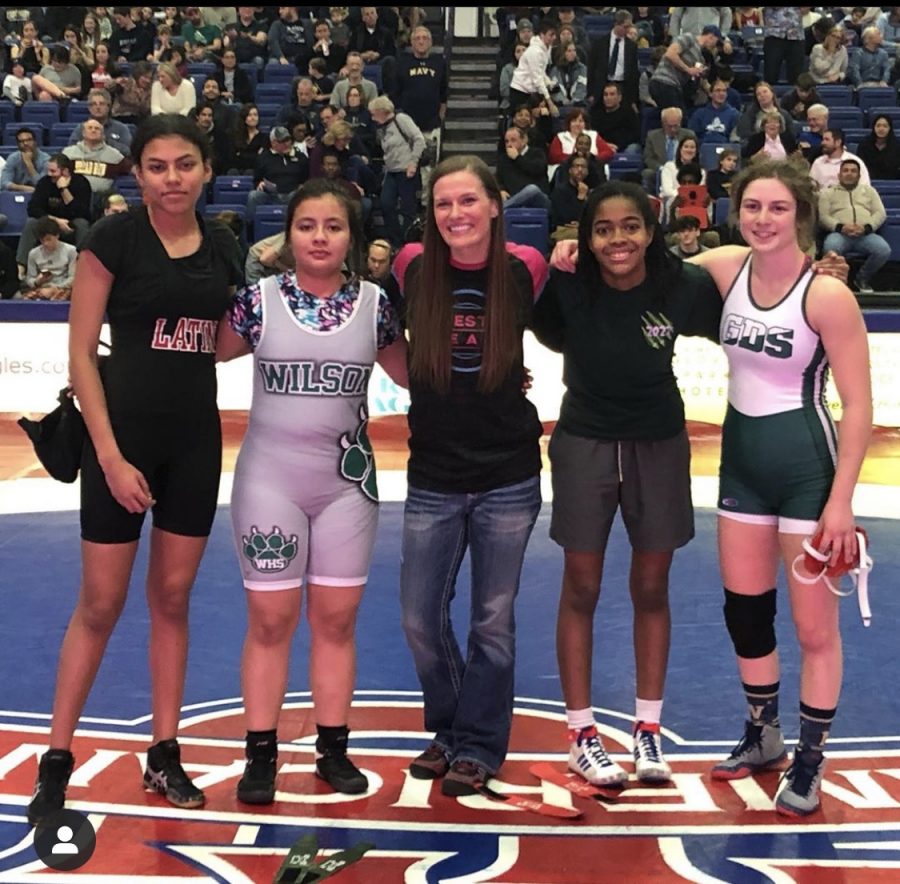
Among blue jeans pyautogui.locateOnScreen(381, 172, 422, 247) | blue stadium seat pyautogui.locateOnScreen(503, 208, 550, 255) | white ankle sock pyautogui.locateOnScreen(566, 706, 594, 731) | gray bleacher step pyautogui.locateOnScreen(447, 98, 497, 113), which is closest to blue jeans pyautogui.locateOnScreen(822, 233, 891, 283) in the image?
blue stadium seat pyautogui.locateOnScreen(503, 208, 550, 255)

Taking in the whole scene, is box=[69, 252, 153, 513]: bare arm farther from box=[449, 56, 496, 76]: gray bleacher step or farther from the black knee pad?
box=[449, 56, 496, 76]: gray bleacher step

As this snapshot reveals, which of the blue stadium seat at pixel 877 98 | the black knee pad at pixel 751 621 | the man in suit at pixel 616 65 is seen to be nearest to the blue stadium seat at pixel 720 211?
the man in suit at pixel 616 65

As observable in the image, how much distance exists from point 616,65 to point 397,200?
2.86m

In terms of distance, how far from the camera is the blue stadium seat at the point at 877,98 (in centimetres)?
1421

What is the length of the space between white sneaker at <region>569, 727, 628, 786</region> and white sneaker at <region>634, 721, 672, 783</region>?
2.0 inches

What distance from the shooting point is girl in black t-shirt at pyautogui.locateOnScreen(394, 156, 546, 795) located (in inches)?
139

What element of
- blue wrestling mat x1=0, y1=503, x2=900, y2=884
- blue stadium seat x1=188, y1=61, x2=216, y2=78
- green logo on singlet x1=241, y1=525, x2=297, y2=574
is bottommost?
blue wrestling mat x1=0, y1=503, x2=900, y2=884

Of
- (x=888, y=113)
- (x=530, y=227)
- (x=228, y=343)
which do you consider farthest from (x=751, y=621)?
(x=888, y=113)

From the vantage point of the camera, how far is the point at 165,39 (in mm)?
15812

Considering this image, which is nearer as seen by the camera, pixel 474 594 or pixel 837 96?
pixel 474 594

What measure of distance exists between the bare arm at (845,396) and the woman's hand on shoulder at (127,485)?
→ 1717 mm

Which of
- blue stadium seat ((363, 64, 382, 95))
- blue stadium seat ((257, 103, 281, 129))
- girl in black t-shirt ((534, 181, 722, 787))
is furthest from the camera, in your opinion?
blue stadium seat ((363, 64, 382, 95))

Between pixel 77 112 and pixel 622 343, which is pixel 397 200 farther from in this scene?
pixel 622 343

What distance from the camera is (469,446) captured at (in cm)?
359
